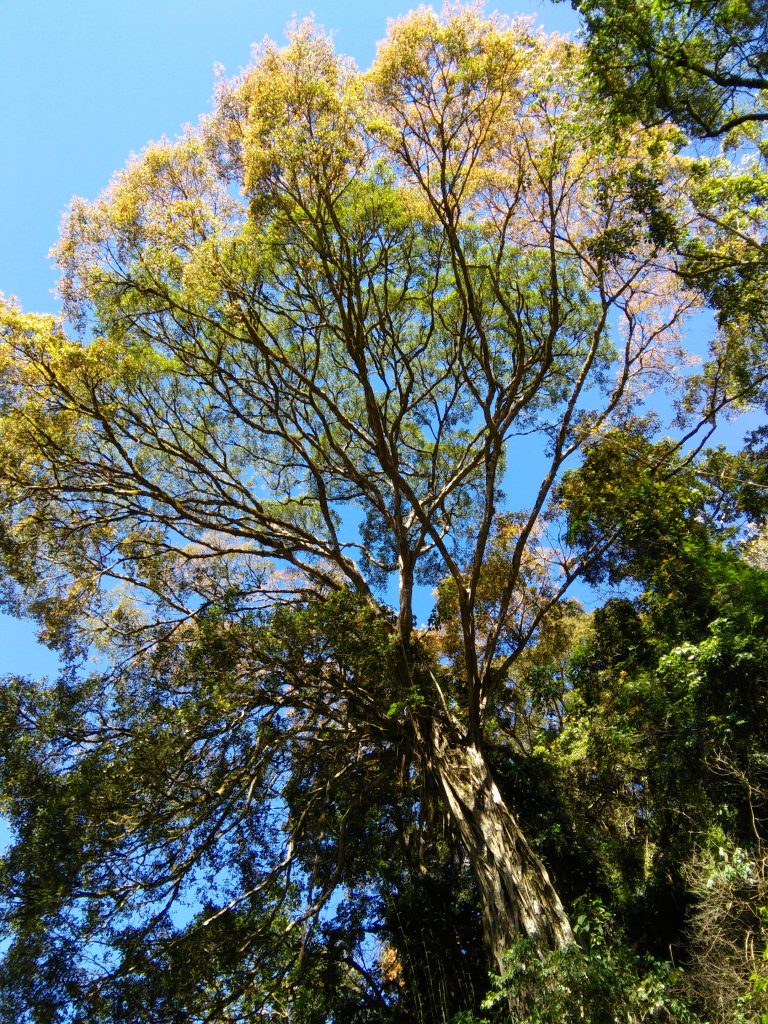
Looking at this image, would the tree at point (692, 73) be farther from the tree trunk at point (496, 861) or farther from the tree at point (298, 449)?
the tree trunk at point (496, 861)

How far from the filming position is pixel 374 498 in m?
10.2

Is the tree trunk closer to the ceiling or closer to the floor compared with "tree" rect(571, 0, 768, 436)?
closer to the floor

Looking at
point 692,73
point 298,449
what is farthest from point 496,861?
point 692,73

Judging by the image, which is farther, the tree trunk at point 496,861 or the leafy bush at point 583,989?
the tree trunk at point 496,861

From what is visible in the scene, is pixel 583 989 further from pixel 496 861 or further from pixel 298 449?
pixel 298 449

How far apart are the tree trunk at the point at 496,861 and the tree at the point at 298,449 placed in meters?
0.03

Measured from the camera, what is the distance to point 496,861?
6215mm

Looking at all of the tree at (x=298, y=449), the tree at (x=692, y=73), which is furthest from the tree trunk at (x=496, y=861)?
the tree at (x=692, y=73)

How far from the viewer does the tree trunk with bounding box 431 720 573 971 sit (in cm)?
570

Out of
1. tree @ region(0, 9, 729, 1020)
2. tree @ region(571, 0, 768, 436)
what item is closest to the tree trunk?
tree @ region(0, 9, 729, 1020)

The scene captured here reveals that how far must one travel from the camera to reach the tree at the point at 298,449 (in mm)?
6461

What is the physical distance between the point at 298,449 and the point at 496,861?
5921mm

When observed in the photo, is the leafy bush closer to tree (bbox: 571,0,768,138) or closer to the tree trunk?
the tree trunk

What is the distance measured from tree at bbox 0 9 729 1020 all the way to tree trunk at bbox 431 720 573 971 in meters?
0.03
